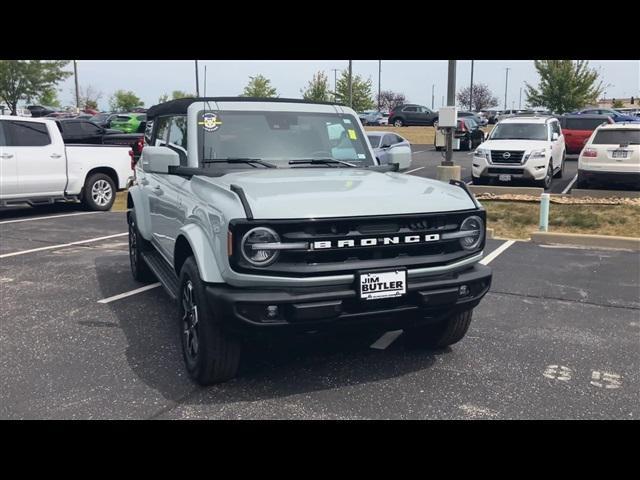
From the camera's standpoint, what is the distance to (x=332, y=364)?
4516 millimetres

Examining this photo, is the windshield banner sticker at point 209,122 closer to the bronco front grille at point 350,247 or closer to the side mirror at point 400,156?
the side mirror at point 400,156

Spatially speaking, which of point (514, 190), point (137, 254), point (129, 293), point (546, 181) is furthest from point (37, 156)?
point (546, 181)

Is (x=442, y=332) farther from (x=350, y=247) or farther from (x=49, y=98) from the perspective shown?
(x=49, y=98)

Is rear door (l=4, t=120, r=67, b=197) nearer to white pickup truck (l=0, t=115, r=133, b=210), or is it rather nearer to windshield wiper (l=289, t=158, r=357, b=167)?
white pickup truck (l=0, t=115, r=133, b=210)

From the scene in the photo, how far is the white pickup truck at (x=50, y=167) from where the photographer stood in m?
10.9

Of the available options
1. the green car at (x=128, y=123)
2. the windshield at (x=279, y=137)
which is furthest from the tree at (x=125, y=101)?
the windshield at (x=279, y=137)

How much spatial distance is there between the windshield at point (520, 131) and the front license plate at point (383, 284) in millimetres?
13065

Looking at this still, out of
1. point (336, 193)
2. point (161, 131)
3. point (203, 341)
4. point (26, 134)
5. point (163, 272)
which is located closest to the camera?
point (203, 341)

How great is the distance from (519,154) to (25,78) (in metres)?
41.8

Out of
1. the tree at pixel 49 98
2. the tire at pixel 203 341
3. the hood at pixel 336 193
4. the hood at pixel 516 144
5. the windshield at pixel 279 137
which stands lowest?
the tire at pixel 203 341

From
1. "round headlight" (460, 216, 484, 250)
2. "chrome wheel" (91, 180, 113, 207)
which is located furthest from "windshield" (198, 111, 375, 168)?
"chrome wheel" (91, 180, 113, 207)

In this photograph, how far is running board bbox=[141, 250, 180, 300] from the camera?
4809mm

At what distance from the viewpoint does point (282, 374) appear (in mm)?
4324
